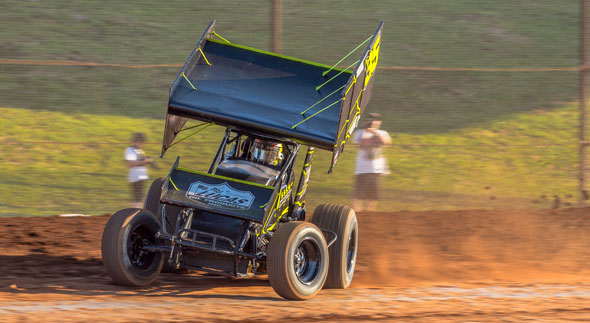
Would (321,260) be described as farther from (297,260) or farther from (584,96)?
(584,96)

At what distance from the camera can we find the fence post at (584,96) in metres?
12.9

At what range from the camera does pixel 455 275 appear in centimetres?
955

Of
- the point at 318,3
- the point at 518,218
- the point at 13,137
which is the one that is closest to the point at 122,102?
the point at 13,137

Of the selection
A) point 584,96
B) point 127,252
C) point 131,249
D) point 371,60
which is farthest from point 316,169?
point 127,252

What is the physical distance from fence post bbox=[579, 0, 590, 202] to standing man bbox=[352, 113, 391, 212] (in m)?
3.02

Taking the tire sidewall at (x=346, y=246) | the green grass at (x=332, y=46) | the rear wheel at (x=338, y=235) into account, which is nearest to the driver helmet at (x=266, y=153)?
the rear wheel at (x=338, y=235)

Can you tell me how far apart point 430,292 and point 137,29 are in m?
14.8

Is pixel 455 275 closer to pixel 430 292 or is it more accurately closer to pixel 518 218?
pixel 430 292

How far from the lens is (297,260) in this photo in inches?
306

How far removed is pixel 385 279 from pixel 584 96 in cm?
544

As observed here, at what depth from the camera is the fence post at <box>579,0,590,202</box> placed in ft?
42.3

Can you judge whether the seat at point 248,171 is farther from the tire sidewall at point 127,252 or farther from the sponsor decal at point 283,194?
the tire sidewall at point 127,252

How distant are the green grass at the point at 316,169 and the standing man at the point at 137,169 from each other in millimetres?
293

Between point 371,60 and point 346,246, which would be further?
point 371,60
